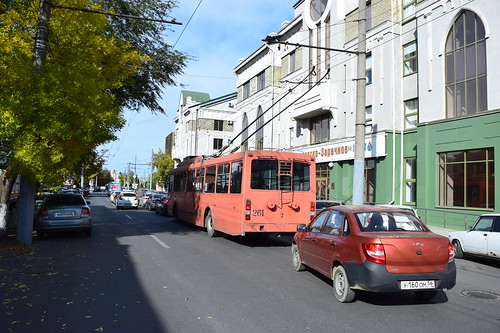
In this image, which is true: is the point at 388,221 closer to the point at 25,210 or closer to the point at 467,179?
the point at 25,210

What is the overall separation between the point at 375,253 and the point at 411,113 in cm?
1658

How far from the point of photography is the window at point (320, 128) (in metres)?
26.3

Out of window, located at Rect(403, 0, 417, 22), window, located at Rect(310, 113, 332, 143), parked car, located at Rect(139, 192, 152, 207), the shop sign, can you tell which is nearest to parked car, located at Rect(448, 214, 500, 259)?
the shop sign

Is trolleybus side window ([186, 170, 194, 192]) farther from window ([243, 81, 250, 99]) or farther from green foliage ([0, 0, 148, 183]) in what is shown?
window ([243, 81, 250, 99])

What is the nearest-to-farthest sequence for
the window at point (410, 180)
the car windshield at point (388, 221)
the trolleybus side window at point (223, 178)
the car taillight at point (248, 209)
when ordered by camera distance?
the car windshield at point (388, 221), the car taillight at point (248, 209), the trolleybus side window at point (223, 178), the window at point (410, 180)

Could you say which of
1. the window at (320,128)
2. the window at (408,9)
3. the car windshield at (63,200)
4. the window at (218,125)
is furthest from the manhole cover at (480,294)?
the window at (218,125)

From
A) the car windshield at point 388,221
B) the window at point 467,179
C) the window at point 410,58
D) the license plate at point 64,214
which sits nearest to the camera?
the car windshield at point 388,221

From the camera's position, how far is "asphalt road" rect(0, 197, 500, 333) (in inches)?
198

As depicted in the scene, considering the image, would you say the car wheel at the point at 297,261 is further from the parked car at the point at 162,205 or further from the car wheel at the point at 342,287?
the parked car at the point at 162,205

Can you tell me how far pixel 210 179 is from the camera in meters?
14.6

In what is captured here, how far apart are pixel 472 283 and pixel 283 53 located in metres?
26.8

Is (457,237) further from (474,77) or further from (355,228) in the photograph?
(474,77)

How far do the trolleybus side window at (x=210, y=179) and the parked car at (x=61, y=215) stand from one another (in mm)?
4275

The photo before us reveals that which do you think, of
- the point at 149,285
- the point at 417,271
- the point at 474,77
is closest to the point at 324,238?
the point at 417,271
